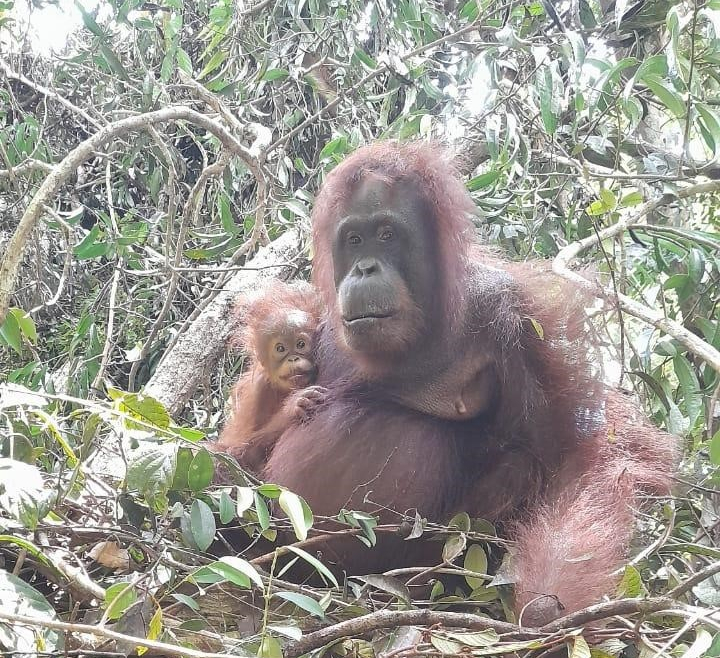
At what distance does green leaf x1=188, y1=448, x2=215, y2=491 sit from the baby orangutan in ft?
3.37

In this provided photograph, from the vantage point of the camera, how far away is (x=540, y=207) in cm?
387

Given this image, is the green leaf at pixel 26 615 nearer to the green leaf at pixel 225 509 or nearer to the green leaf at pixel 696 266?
the green leaf at pixel 225 509

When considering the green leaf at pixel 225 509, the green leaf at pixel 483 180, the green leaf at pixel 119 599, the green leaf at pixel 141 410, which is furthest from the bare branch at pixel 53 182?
the green leaf at pixel 483 180

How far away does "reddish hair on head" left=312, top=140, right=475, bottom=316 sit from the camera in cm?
279

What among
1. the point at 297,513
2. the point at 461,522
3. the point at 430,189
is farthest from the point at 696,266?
the point at 297,513

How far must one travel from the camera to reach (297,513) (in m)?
1.76

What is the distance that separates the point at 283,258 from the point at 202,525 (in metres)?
2.00

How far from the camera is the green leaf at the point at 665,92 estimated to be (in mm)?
2732

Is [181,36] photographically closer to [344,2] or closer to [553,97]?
[344,2]

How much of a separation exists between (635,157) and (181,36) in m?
2.83

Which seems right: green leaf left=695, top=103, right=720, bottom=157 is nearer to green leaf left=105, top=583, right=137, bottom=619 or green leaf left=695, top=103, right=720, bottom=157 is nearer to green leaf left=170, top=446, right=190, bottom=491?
green leaf left=170, top=446, right=190, bottom=491

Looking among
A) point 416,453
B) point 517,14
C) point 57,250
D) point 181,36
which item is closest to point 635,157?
point 517,14

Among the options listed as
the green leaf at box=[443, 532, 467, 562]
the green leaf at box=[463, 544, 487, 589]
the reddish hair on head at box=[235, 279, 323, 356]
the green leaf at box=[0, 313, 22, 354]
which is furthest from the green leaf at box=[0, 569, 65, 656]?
the reddish hair on head at box=[235, 279, 323, 356]

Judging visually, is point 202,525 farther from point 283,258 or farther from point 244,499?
point 283,258
